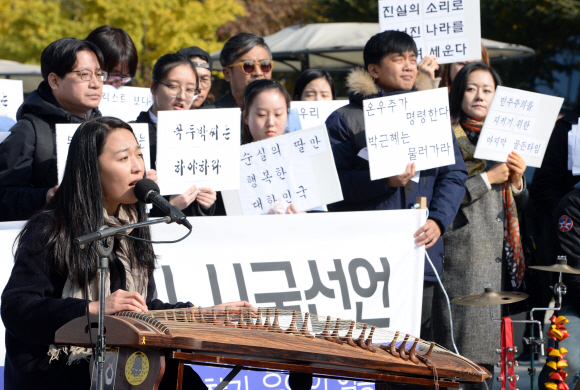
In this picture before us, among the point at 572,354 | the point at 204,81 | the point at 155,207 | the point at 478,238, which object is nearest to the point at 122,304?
the point at 155,207

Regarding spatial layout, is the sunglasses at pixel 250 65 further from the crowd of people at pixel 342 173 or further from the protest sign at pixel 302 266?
the protest sign at pixel 302 266

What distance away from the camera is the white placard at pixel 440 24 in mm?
6062

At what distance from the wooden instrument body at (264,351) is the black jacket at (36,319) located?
234 mm

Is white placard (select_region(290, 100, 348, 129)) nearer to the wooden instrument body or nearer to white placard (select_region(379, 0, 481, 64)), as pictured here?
white placard (select_region(379, 0, 481, 64))

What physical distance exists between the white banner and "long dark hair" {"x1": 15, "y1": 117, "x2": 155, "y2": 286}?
122cm

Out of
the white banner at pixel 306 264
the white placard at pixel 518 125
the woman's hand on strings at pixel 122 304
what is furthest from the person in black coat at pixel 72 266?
the white placard at pixel 518 125

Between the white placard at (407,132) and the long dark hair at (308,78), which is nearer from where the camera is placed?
the white placard at (407,132)

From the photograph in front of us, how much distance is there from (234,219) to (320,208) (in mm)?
641

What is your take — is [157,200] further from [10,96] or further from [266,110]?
[10,96]

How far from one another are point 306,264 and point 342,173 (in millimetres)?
729

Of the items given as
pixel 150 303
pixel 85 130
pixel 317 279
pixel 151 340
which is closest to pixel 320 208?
pixel 317 279

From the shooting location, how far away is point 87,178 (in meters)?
3.20

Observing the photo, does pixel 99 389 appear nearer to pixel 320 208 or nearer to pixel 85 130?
pixel 85 130

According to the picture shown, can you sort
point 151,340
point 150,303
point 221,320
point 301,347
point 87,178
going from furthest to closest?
point 150,303
point 87,178
point 221,320
point 301,347
point 151,340
